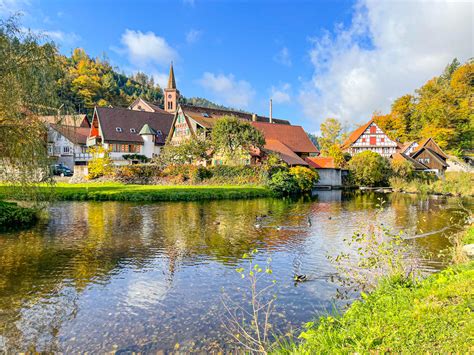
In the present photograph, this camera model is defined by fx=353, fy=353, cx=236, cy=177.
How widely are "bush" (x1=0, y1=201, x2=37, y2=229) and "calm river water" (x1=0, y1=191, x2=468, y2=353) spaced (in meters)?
1.01

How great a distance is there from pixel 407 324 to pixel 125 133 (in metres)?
56.9

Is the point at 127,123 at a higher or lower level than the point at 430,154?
higher

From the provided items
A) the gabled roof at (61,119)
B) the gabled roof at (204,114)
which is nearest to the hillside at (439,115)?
the gabled roof at (204,114)

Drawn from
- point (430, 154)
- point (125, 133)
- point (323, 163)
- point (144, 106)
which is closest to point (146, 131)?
point (125, 133)

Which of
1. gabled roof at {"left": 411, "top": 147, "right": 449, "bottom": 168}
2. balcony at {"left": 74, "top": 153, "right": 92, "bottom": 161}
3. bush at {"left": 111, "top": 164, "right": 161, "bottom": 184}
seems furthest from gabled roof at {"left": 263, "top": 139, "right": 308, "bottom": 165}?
balcony at {"left": 74, "top": 153, "right": 92, "bottom": 161}

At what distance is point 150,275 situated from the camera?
11414 mm

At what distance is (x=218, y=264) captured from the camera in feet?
41.4

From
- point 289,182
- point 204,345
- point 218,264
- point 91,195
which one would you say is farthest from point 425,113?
point 204,345

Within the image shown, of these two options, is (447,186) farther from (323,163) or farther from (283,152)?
(283,152)

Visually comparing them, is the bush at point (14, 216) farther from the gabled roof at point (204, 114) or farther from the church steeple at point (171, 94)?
the church steeple at point (171, 94)

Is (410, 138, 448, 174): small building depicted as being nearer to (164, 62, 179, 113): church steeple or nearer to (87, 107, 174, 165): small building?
(87, 107, 174, 165): small building

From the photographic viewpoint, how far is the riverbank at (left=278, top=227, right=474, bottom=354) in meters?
5.05

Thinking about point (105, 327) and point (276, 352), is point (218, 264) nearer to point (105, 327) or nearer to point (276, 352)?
point (105, 327)

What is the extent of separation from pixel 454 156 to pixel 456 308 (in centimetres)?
6985
